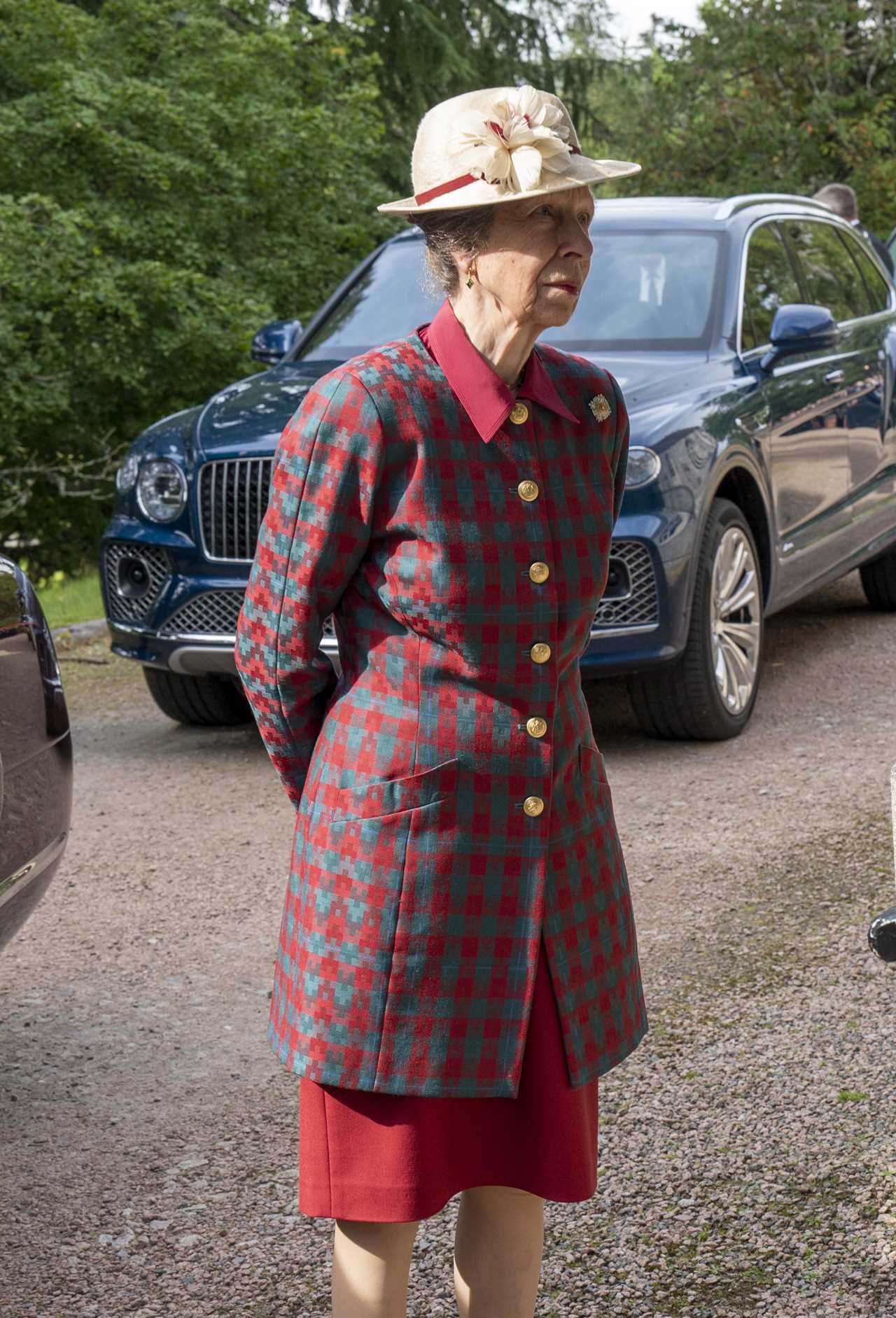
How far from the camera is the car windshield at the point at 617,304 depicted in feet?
22.2

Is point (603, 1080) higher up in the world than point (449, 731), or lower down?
lower down

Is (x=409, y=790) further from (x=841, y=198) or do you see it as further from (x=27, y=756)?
(x=841, y=198)

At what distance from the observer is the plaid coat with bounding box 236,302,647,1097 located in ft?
6.87

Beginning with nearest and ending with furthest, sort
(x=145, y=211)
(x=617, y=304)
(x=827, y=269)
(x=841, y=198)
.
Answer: (x=617, y=304) < (x=827, y=269) < (x=145, y=211) < (x=841, y=198)

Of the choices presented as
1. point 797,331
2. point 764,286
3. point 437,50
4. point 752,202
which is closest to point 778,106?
point 437,50

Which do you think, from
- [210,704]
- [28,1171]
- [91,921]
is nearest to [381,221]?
[210,704]

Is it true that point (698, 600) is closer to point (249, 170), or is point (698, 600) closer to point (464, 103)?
point (464, 103)

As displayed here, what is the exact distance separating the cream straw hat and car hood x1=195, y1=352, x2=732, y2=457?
12.3 ft

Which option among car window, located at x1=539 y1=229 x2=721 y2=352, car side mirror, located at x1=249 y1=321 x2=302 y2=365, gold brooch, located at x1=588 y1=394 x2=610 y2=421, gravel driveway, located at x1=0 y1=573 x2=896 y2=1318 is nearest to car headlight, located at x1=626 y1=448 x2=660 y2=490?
car window, located at x1=539 y1=229 x2=721 y2=352

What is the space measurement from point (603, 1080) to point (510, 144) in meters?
2.25

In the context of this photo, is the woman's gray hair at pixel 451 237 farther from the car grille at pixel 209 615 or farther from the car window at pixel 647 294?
the car window at pixel 647 294

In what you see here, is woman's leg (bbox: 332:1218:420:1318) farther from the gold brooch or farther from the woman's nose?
the woman's nose

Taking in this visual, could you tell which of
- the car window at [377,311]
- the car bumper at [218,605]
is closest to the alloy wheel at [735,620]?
the car bumper at [218,605]

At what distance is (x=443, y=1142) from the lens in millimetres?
2139
